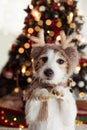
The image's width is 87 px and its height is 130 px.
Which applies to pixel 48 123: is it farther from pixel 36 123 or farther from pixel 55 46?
pixel 55 46

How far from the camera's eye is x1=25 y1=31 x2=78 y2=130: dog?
3.55ft

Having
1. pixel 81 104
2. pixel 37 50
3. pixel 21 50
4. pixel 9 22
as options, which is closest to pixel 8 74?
pixel 21 50

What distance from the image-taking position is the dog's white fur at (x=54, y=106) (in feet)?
3.56

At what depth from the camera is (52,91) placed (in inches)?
43.4

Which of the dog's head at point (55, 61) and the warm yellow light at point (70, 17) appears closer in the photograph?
the dog's head at point (55, 61)

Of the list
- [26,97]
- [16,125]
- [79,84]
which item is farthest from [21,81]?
[26,97]

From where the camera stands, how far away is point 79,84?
99.8 inches

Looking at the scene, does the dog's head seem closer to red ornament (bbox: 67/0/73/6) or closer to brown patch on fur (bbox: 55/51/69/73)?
brown patch on fur (bbox: 55/51/69/73)

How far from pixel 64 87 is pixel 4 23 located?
180 cm

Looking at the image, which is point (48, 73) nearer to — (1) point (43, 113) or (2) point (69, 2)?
(1) point (43, 113)

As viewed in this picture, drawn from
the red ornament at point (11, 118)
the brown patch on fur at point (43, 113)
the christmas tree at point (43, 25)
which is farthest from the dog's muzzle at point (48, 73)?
the christmas tree at point (43, 25)

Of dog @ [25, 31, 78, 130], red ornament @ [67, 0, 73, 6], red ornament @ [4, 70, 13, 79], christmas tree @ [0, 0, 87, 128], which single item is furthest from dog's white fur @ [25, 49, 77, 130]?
red ornament @ [4, 70, 13, 79]

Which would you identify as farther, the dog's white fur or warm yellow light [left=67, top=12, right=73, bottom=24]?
warm yellow light [left=67, top=12, right=73, bottom=24]

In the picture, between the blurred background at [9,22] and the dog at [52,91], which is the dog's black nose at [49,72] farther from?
the blurred background at [9,22]
